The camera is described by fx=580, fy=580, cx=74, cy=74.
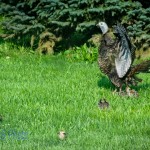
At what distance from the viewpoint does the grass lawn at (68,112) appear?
6008 mm

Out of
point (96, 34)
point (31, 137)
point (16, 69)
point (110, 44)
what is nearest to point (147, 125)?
point (31, 137)

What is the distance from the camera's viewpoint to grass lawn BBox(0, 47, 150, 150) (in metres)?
6.01

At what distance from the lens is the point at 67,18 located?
12961 mm

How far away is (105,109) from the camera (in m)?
7.45

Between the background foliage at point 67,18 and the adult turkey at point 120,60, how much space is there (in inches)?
151

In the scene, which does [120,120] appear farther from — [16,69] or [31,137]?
[16,69]

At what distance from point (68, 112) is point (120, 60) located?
56.5 inches

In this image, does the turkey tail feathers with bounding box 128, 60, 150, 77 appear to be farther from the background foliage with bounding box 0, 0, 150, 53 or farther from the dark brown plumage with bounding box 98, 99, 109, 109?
the background foliage with bounding box 0, 0, 150, 53

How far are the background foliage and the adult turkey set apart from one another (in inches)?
151

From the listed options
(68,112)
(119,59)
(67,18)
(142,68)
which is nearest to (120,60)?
(119,59)

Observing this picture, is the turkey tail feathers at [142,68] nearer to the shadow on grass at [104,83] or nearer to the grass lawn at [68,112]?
the grass lawn at [68,112]

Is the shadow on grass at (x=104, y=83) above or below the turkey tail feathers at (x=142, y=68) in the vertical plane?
below

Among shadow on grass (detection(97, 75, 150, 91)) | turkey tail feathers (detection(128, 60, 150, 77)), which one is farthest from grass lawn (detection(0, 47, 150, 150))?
turkey tail feathers (detection(128, 60, 150, 77))

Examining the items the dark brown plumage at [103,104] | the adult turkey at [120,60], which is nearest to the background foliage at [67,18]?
the adult turkey at [120,60]
